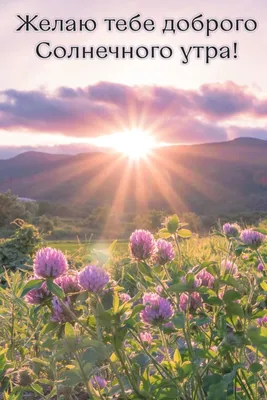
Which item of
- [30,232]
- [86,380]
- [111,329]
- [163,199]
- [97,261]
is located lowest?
[163,199]

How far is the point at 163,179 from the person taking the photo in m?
66.9

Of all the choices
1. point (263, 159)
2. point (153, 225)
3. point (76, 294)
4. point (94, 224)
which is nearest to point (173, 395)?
point (76, 294)

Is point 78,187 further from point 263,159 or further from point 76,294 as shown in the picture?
point 76,294

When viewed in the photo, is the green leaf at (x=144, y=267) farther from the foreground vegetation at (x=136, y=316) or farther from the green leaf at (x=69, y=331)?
the green leaf at (x=69, y=331)

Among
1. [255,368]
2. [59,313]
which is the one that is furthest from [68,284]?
[255,368]

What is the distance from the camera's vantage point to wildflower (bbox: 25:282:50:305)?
1572mm

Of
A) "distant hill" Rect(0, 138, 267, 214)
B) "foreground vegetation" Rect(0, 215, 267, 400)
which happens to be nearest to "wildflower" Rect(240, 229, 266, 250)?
"foreground vegetation" Rect(0, 215, 267, 400)

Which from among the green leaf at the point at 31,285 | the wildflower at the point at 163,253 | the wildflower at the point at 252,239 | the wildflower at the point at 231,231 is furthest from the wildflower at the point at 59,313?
the wildflower at the point at 231,231

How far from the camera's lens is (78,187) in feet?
238

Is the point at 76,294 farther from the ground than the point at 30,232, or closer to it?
farther from the ground

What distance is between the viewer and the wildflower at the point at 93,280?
141cm

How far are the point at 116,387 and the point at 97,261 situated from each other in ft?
1.51

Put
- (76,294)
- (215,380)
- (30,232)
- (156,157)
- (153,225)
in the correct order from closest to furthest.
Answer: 1. (76,294)
2. (215,380)
3. (30,232)
4. (153,225)
5. (156,157)

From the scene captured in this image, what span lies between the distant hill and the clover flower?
156ft
